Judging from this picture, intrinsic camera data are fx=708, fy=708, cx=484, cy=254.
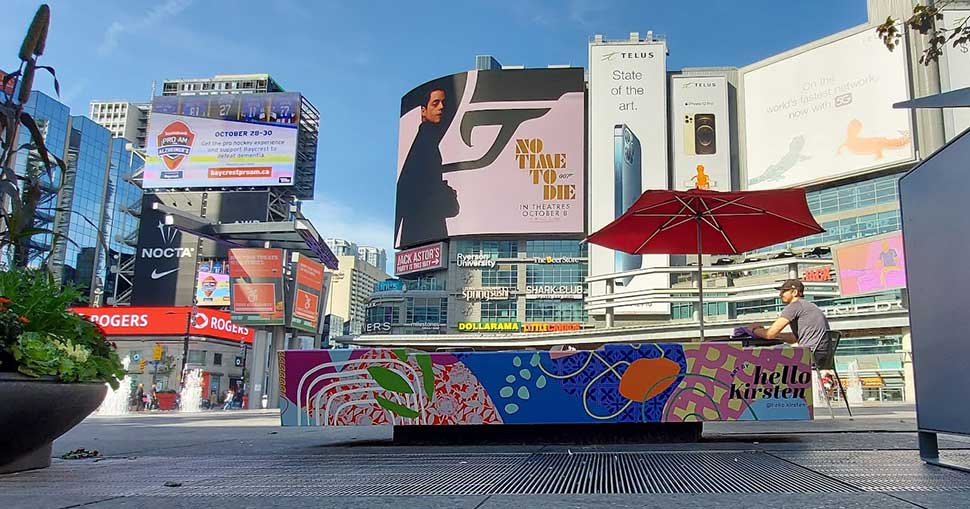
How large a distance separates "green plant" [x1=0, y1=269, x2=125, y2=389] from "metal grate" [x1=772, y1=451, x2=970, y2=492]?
12.6 feet

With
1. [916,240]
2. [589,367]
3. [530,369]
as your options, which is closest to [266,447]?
[530,369]

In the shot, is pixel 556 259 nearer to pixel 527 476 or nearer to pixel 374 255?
pixel 527 476

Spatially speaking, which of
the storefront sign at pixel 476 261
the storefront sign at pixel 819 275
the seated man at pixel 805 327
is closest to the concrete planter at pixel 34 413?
the seated man at pixel 805 327

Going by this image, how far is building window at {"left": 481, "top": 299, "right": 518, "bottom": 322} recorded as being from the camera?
2653 inches

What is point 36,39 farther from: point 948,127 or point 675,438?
point 948,127

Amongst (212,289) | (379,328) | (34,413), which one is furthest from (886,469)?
(379,328)

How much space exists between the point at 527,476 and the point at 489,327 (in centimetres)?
6394

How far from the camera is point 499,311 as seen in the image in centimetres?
6788

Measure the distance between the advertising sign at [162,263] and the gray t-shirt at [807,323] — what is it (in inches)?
2345

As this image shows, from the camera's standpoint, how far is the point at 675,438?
210 inches

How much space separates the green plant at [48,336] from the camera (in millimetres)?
3654

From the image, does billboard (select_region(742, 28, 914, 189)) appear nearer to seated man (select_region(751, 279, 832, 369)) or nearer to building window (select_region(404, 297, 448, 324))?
building window (select_region(404, 297, 448, 324))

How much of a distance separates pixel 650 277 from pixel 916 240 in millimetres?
58085

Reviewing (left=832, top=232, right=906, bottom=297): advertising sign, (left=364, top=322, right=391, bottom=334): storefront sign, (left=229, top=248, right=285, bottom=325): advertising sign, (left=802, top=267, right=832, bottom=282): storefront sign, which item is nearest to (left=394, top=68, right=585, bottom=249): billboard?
(left=364, top=322, right=391, bottom=334): storefront sign
